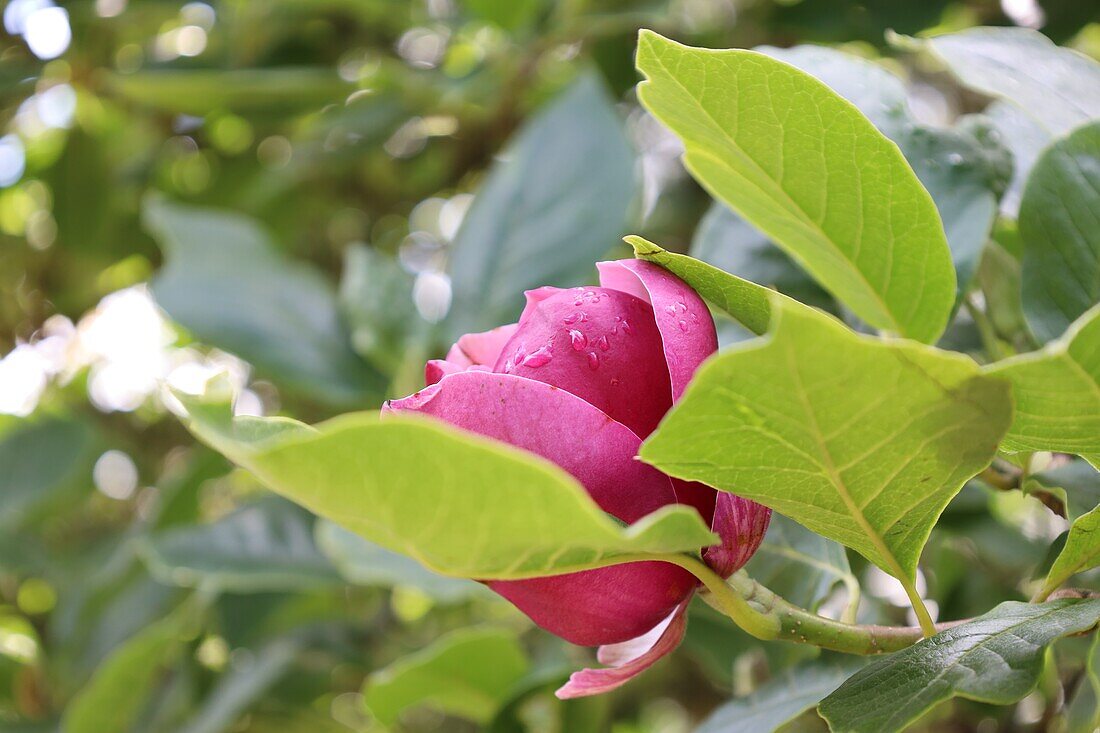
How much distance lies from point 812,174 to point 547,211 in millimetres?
557

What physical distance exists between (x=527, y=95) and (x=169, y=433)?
77cm

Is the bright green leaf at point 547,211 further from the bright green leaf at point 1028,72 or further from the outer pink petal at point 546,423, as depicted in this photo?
the outer pink petal at point 546,423

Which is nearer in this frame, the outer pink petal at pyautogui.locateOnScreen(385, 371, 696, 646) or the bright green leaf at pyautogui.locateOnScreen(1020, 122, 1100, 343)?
the outer pink petal at pyautogui.locateOnScreen(385, 371, 696, 646)

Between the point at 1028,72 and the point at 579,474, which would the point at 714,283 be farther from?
the point at 1028,72

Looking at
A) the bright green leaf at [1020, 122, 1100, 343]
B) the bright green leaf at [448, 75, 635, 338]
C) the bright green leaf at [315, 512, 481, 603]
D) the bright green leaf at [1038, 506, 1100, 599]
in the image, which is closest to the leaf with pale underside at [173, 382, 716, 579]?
the bright green leaf at [1038, 506, 1100, 599]

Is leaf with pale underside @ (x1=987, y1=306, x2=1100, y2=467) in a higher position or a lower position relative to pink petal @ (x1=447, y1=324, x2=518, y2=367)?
higher

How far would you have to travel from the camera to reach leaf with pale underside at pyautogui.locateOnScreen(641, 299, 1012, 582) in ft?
0.85

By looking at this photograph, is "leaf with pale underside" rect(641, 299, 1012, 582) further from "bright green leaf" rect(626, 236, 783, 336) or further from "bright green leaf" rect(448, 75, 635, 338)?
"bright green leaf" rect(448, 75, 635, 338)

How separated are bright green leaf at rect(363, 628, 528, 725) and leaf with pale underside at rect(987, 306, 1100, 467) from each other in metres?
0.47

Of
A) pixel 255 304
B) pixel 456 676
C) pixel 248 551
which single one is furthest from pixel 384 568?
pixel 255 304

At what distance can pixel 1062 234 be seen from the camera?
0.44 metres

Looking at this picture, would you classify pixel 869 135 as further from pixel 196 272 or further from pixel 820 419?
pixel 196 272

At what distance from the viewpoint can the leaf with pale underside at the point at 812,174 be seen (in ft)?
1.13

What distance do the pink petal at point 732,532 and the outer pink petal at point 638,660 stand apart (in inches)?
1.0
